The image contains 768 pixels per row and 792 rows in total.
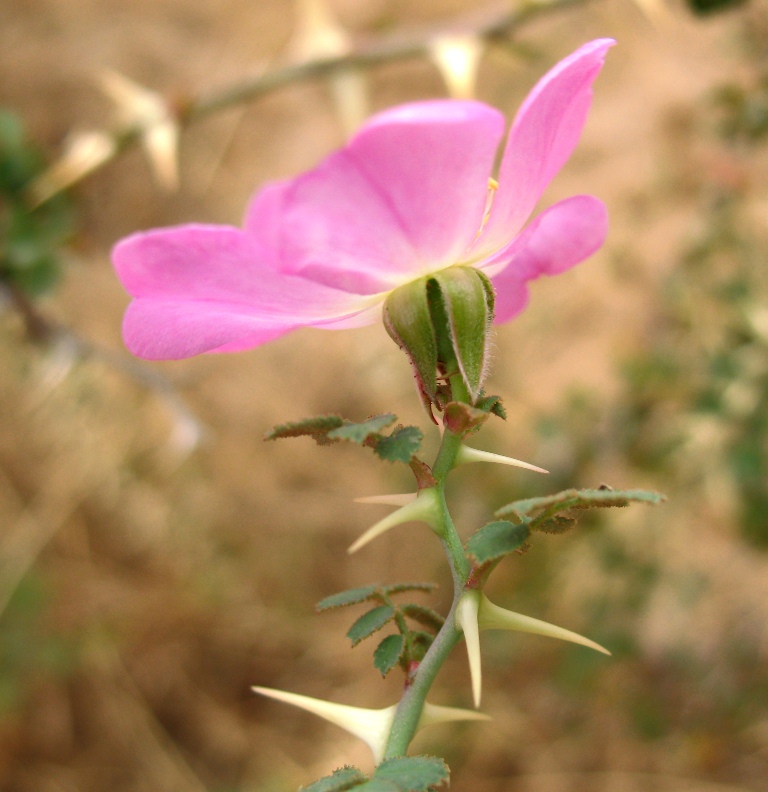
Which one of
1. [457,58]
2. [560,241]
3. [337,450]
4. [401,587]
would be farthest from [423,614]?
[337,450]

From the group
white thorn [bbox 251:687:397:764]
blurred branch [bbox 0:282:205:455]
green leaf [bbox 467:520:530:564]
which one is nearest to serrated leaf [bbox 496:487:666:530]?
green leaf [bbox 467:520:530:564]

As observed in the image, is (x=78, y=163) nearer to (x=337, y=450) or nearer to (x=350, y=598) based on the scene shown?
(x=350, y=598)

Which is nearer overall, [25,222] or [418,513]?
[418,513]

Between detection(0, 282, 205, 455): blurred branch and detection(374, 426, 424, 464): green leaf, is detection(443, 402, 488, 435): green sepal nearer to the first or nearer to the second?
detection(374, 426, 424, 464): green leaf

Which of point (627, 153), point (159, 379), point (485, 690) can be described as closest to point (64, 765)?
point (485, 690)

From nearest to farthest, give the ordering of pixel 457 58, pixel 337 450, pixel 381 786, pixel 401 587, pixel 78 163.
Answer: pixel 381 786
pixel 401 587
pixel 457 58
pixel 78 163
pixel 337 450

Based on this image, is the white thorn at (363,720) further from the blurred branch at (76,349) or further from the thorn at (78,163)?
the thorn at (78,163)
